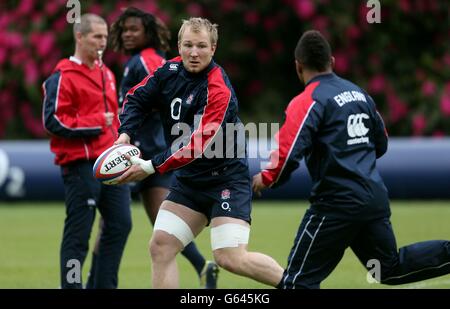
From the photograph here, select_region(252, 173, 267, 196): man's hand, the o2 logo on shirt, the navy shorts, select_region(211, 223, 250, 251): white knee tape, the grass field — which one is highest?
the o2 logo on shirt

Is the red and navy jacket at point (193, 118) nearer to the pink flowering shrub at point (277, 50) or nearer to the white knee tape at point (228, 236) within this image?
the white knee tape at point (228, 236)

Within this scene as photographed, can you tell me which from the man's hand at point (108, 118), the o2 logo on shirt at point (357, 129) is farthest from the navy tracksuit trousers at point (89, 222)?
the o2 logo on shirt at point (357, 129)

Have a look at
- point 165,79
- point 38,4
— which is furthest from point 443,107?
point 165,79

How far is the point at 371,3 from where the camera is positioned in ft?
58.2

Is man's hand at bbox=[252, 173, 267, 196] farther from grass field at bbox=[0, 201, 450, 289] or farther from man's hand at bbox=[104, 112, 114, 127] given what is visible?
grass field at bbox=[0, 201, 450, 289]

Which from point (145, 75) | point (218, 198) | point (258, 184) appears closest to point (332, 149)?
point (258, 184)

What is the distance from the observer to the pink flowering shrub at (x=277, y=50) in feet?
61.2

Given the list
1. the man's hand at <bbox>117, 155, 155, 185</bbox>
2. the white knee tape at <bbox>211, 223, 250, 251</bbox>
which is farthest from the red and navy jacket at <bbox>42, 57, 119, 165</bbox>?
the white knee tape at <bbox>211, 223, 250, 251</bbox>

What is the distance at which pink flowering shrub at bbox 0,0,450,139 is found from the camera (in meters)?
18.6

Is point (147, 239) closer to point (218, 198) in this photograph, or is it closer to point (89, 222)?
Answer: point (89, 222)

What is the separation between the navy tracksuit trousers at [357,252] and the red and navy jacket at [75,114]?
2376 mm

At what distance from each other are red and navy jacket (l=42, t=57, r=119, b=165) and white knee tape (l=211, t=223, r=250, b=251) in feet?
5.71

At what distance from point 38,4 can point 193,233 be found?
12.8 m
